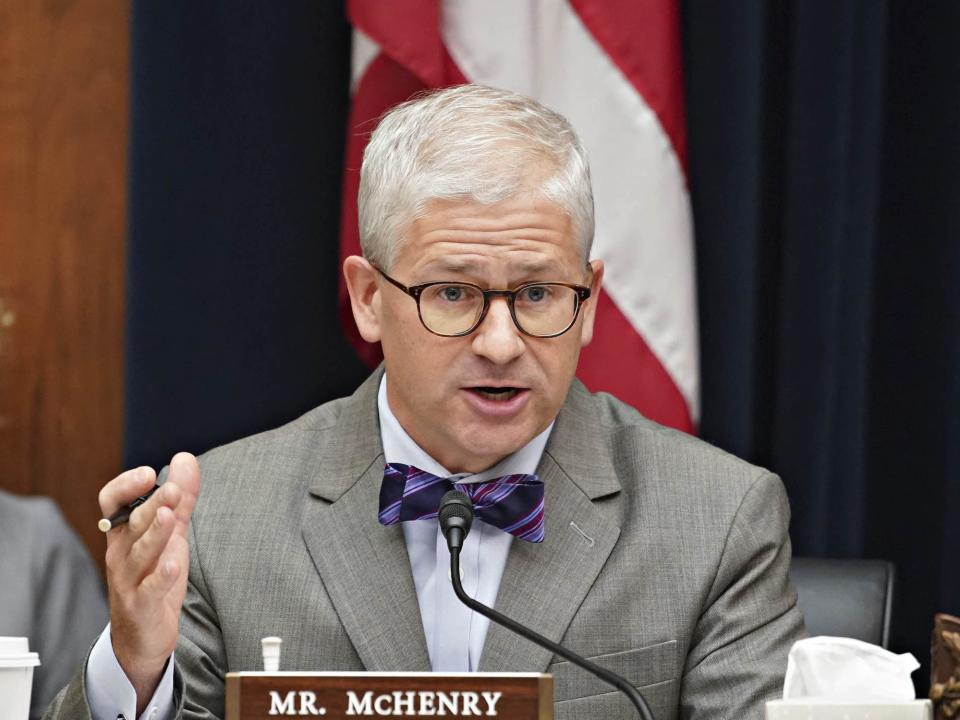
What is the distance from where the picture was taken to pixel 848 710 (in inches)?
50.0

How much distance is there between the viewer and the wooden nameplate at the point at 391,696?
1321mm

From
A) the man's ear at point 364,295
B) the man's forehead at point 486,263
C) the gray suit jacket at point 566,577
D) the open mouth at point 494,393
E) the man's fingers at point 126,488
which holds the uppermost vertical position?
the man's forehead at point 486,263

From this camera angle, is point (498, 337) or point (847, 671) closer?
point (847, 671)

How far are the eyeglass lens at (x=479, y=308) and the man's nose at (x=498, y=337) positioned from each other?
0.8 inches

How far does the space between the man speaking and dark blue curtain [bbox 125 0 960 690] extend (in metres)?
0.98

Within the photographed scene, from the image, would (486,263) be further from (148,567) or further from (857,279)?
(857,279)

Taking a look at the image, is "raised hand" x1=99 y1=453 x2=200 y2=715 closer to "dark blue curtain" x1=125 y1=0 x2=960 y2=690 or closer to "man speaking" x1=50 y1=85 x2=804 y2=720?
"man speaking" x1=50 y1=85 x2=804 y2=720

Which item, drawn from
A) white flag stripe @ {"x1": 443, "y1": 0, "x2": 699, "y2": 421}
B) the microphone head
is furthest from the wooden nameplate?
white flag stripe @ {"x1": 443, "y1": 0, "x2": 699, "y2": 421}

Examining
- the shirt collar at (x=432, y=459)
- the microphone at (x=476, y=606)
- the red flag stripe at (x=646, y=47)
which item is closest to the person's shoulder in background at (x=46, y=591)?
the shirt collar at (x=432, y=459)

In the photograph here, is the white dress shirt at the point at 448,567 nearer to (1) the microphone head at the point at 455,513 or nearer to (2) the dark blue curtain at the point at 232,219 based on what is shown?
(1) the microphone head at the point at 455,513

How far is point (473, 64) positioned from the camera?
116 inches

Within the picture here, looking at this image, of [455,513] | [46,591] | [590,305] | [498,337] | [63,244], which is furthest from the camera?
[63,244]

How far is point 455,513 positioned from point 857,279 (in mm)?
1635

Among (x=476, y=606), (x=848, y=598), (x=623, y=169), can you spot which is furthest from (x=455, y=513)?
(x=623, y=169)
